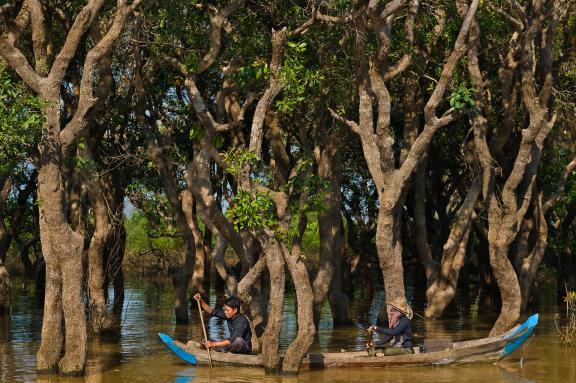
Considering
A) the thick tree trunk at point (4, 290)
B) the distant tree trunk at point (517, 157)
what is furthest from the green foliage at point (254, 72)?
the thick tree trunk at point (4, 290)

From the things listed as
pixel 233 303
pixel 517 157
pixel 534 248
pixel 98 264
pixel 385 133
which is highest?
pixel 385 133

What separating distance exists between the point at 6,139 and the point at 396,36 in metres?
10.0

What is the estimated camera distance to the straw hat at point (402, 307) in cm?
2003

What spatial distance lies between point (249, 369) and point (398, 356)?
2.56 metres

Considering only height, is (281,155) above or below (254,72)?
below

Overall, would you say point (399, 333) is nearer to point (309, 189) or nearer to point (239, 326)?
point (239, 326)

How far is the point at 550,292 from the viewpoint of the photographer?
3847 centimetres

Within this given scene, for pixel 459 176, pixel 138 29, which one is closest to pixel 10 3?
pixel 138 29

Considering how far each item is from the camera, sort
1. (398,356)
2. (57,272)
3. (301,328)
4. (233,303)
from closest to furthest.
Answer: (57,272)
(301,328)
(398,356)
(233,303)

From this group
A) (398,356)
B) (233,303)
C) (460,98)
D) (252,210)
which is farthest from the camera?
(460,98)

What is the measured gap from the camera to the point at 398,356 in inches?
771

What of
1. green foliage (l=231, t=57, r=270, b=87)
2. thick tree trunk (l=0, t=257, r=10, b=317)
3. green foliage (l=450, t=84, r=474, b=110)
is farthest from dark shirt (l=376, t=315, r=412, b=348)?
thick tree trunk (l=0, t=257, r=10, b=317)

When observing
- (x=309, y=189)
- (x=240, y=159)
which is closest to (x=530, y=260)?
(x=309, y=189)

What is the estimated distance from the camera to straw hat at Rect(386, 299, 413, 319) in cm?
2003
